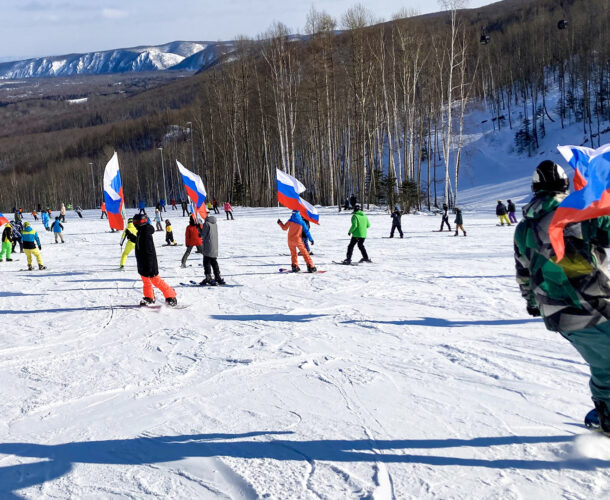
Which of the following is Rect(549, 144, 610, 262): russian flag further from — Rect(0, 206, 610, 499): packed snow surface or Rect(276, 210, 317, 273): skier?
Rect(276, 210, 317, 273): skier

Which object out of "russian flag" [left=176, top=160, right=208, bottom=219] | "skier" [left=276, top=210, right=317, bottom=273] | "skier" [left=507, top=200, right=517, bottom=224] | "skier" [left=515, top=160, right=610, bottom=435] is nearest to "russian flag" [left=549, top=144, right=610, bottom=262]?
"skier" [left=515, top=160, right=610, bottom=435]

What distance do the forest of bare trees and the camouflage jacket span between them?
29916 millimetres

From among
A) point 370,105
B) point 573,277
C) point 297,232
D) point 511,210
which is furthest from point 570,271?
point 370,105

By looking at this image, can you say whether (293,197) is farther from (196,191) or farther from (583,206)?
(583,206)

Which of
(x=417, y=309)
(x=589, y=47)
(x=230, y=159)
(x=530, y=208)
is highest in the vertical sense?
(x=589, y=47)

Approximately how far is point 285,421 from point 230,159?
56.5 meters

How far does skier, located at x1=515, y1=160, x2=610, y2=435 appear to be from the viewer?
3.16m

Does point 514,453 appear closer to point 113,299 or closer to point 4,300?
point 113,299

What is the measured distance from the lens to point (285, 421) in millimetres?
4320

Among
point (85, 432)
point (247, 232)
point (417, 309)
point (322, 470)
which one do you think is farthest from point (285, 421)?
point (247, 232)

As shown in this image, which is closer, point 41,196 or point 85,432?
point 85,432

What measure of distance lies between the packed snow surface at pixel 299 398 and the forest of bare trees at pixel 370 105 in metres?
26.2

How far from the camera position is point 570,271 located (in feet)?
10.5

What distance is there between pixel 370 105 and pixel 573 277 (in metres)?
39.4
